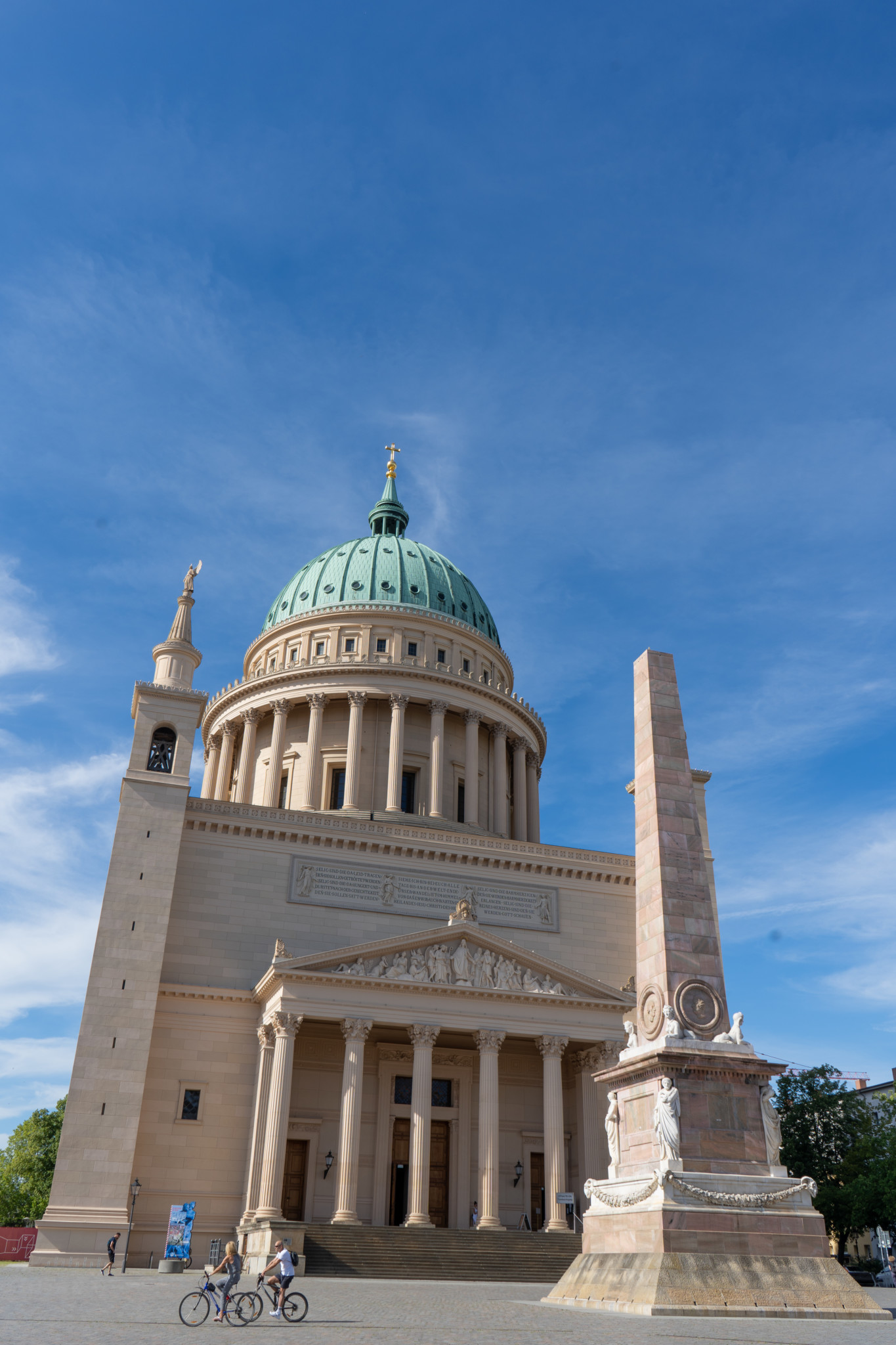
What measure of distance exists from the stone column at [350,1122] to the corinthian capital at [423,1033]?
A: 1643 mm

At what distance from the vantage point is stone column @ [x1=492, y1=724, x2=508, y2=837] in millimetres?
61656

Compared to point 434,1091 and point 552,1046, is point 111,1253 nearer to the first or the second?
point 434,1091

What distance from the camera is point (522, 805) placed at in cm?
6531

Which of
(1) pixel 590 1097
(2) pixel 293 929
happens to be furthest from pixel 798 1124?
(2) pixel 293 929

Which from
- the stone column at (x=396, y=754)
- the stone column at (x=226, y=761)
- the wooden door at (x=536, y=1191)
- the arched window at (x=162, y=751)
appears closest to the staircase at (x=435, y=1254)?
the wooden door at (x=536, y=1191)

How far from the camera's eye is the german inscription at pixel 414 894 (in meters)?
46.6

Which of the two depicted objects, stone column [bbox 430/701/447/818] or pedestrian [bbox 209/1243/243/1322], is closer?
pedestrian [bbox 209/1243/243/1322]

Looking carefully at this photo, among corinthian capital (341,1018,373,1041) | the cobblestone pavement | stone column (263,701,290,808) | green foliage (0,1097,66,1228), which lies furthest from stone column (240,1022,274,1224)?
green foliage (0,1097,66,1228)

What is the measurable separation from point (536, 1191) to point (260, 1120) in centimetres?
1209

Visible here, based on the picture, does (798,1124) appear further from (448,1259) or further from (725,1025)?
(725,1025)

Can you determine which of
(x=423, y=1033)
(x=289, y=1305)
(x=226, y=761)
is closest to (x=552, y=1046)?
(x=423, y=1033)

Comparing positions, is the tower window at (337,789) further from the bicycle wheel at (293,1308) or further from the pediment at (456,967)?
the bicycle wheel at (293,1308)

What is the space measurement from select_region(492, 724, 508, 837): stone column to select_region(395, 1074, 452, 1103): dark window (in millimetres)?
18165

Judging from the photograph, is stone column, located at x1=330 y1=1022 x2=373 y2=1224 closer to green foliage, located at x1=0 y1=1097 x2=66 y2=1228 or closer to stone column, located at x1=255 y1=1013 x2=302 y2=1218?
stone column, located at x1=255 y1=1013 x2=302 y2=1218
